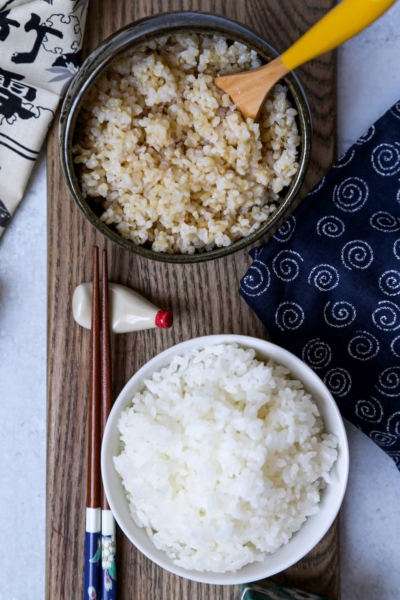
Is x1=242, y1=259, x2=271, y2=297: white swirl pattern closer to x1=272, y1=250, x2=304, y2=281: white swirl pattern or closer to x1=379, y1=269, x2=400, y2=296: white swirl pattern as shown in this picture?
x1=272, y1=250, x2=304, y2=281: white swirl pattern

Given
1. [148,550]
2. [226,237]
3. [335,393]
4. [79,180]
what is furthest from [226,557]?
[79,180]

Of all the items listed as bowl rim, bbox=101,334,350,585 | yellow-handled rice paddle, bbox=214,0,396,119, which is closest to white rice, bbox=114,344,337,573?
bowl rim, bbox=101,334,350,585

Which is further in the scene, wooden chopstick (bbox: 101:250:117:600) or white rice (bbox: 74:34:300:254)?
wooden chopstick (bbox: 101:250:117:600)

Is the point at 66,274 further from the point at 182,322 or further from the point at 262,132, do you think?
the point at 262,132

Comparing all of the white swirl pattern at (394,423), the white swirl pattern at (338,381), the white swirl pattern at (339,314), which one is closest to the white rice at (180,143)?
the white swirl pattern at (339,314)

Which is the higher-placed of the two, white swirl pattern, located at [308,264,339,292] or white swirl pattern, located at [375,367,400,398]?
white swirl pattern, located at [308,264,339,292]

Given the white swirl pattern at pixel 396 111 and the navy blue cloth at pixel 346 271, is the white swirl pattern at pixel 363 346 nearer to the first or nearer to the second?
the navy blue cloth at pixel 346 271
